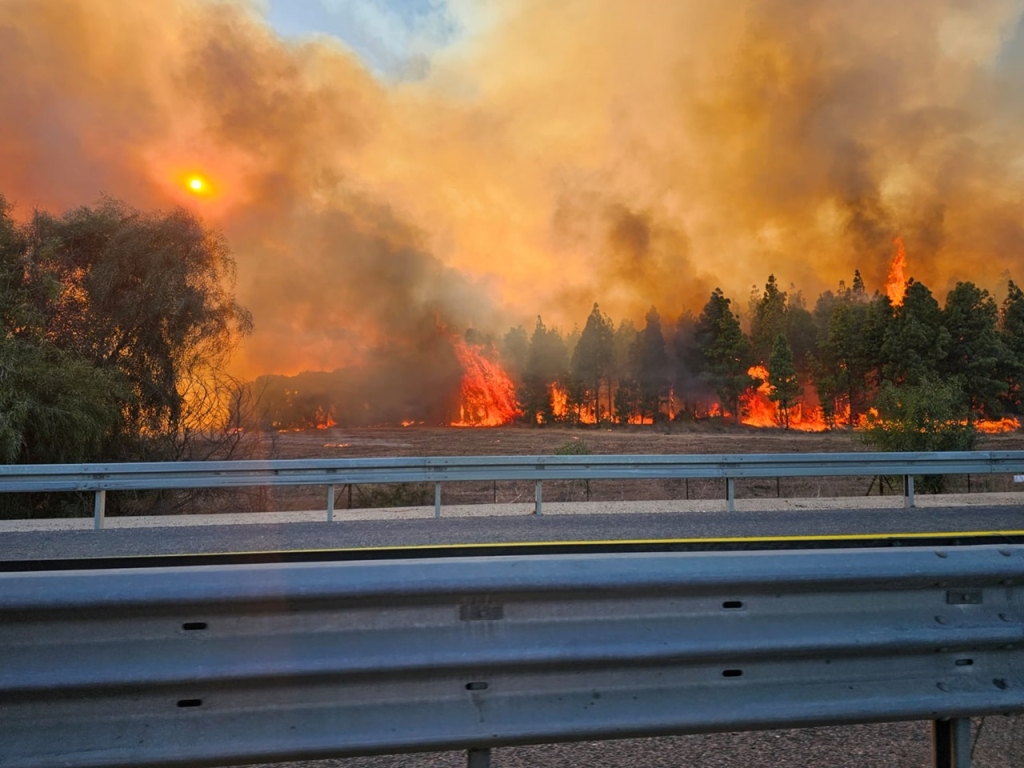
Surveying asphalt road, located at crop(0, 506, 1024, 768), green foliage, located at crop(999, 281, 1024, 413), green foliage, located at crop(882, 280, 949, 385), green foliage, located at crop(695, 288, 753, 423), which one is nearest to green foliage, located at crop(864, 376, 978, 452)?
asphalt road, located at crop(0, 506, 1024, 768)

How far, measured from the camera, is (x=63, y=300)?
673 inches

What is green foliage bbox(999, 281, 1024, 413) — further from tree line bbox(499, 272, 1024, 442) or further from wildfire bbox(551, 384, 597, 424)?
wildfire bbox(551, 384, 597, 424)

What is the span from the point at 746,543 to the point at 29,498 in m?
15.6

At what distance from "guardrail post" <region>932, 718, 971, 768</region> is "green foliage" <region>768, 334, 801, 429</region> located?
226 ft

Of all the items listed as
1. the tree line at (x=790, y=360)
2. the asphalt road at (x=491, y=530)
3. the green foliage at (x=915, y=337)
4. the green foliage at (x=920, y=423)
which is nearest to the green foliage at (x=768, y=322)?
the tree line at (x=790, y=360)

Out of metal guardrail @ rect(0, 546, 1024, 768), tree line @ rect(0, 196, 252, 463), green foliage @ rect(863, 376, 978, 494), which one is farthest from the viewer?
green foliage @ rect(863, 376, 978, 494)

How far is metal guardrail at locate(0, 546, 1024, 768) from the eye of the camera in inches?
75.0

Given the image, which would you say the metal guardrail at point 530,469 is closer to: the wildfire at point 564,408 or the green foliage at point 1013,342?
the green foliage at point 1013,342

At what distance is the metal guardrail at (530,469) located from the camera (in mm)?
9750

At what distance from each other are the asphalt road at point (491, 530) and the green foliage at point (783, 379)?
5913cm

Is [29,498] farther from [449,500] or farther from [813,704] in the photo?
[813,704]

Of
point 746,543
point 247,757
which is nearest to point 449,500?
point 746,543

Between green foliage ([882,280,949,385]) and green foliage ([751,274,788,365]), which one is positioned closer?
green foliage ([882,280,949,385])

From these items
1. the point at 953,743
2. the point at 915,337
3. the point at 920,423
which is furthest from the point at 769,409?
the point at 953,743
